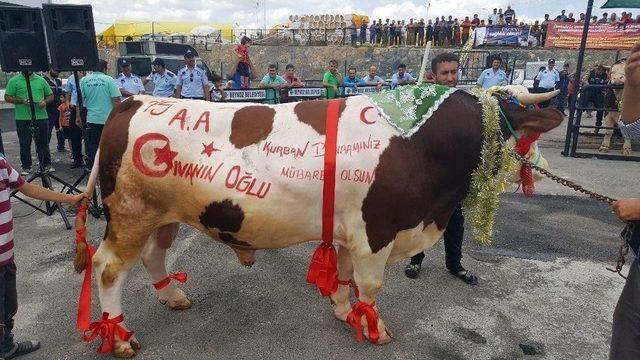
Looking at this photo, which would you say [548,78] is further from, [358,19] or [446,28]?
[358,19]

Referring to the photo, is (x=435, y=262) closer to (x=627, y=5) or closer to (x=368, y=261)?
(x=368, y=261)

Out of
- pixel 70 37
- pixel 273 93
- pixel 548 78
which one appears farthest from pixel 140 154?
pixel 548 78

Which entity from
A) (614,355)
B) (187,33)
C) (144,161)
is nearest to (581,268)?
(614,355)

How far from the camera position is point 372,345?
3.09 meters

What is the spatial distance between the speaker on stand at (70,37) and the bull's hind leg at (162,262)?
2.76 metres

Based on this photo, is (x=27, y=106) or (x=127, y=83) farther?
(x=127, y=83)

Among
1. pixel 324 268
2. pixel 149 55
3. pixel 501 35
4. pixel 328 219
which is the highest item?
pixel 501 35

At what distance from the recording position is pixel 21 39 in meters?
5.56

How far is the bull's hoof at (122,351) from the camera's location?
2932mm

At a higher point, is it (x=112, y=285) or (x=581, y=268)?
(x=112, y=285)

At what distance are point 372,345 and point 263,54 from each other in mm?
27328

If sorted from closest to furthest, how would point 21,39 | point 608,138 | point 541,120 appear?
point 541,120, point 21,39, point 608,138

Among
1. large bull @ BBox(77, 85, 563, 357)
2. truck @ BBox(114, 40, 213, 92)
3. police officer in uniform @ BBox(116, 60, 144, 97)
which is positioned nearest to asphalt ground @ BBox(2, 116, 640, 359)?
large bull @ BBox(77, 85, 563, 357)

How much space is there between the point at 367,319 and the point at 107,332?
5.76 ft
